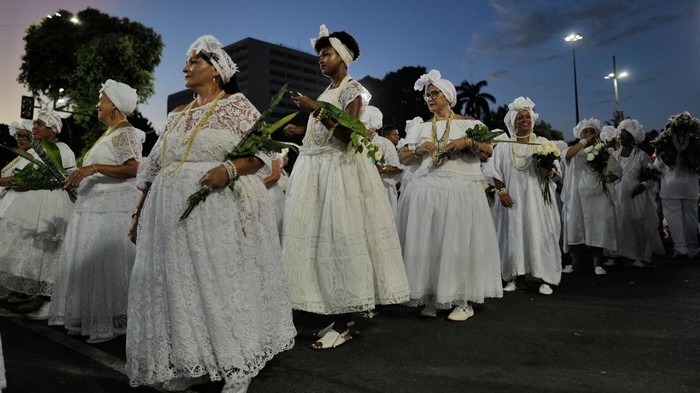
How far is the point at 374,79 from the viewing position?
6028 cm

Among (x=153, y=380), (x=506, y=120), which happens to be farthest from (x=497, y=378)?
(x=506, y=120)

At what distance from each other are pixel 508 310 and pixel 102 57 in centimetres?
3214

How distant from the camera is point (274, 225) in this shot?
386cm

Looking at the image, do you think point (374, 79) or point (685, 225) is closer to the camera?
point (685, 225)

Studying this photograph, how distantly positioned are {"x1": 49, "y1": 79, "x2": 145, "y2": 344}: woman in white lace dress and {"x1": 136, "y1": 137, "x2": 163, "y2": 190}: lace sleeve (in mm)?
1659

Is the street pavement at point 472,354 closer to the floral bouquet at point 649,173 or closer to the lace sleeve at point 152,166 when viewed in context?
the lace sleeve at point 152,166

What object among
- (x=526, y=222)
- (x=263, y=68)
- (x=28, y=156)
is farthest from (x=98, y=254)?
(x=263, y=68)

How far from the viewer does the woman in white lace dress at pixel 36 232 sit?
6.59m

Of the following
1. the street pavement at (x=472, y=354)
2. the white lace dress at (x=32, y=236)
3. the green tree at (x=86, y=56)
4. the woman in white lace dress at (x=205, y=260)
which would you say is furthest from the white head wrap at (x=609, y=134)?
the green tree at (x=86, y=56)

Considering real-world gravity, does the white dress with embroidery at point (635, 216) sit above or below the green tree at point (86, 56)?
below

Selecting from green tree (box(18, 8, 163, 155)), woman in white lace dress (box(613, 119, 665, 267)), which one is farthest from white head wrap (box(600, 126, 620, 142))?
green tree (box(18, 8, 163, 155))

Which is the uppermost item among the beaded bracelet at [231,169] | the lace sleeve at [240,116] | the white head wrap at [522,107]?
the white head wrap at [522,107]

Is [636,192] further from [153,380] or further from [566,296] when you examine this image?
[153,380]

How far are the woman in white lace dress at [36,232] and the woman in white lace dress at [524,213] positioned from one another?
18.0ft
